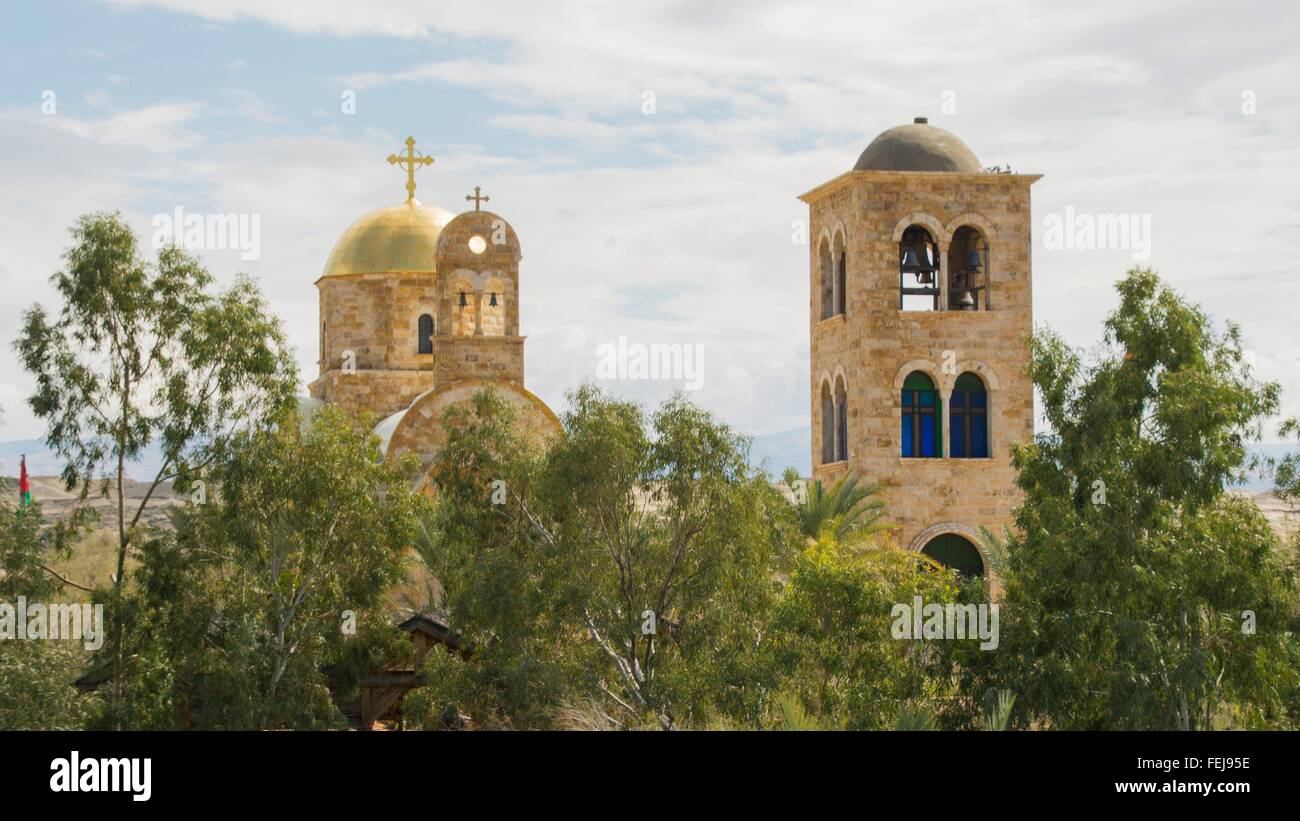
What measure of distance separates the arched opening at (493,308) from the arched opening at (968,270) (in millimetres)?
9601

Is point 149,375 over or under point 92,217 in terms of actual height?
under

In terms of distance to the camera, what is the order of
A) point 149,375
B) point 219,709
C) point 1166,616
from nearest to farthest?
point 1166,616
point 219,709
point 149,375

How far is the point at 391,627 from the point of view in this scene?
25.5m

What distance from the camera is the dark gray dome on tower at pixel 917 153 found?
36312mm

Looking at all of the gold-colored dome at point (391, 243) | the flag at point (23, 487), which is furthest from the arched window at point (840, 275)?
the flag at point (23, 487)

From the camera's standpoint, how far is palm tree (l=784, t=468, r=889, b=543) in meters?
32.4


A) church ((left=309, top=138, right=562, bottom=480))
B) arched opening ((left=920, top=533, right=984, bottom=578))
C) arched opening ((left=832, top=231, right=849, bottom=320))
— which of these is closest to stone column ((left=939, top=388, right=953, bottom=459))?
arched opening ((left=920, top=533, right=984, bottom=578))

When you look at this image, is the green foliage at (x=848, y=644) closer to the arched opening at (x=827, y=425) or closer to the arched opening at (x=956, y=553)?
the arched opening at (x=956, y=553)

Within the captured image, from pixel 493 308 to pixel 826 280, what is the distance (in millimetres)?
7454
